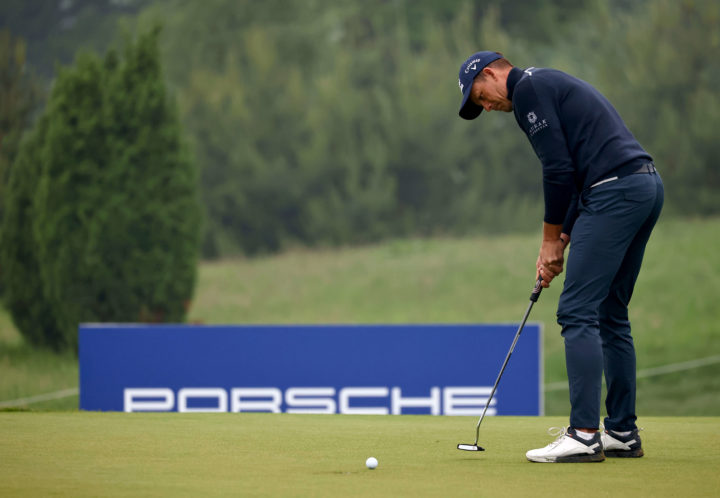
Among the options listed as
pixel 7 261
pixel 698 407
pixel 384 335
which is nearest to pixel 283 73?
pixel 7 261

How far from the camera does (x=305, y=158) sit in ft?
72.3

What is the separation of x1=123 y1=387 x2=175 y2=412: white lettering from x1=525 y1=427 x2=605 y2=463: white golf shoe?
509 cm

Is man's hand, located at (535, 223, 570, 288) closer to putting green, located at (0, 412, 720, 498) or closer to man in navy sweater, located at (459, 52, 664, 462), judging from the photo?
man in navy sweater, located at (459, 52, 664, 462)

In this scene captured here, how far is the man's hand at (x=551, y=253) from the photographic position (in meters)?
3.64

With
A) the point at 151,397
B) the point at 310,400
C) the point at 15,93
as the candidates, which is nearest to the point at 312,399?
the point at 310,400

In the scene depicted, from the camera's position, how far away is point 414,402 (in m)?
7.93

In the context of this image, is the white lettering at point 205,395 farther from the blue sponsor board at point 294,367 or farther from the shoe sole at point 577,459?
the shoe sole at point 577,459

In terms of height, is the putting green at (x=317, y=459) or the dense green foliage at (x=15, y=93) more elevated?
the dense green foliage at (x=15, y=93)

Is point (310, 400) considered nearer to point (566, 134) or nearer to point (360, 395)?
point (360, 395)

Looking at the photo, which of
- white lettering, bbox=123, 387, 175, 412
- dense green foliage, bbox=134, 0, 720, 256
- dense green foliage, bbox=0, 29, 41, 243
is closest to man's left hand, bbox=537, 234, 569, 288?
white lettering, bbox=123, 387, 175, 412

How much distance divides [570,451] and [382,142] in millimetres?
19219

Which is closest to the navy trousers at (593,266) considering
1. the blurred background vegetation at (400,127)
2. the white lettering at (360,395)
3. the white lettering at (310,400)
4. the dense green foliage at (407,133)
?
the white lettering at (360,395)

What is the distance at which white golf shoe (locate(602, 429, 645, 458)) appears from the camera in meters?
3.64

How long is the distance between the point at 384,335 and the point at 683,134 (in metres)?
14.9
